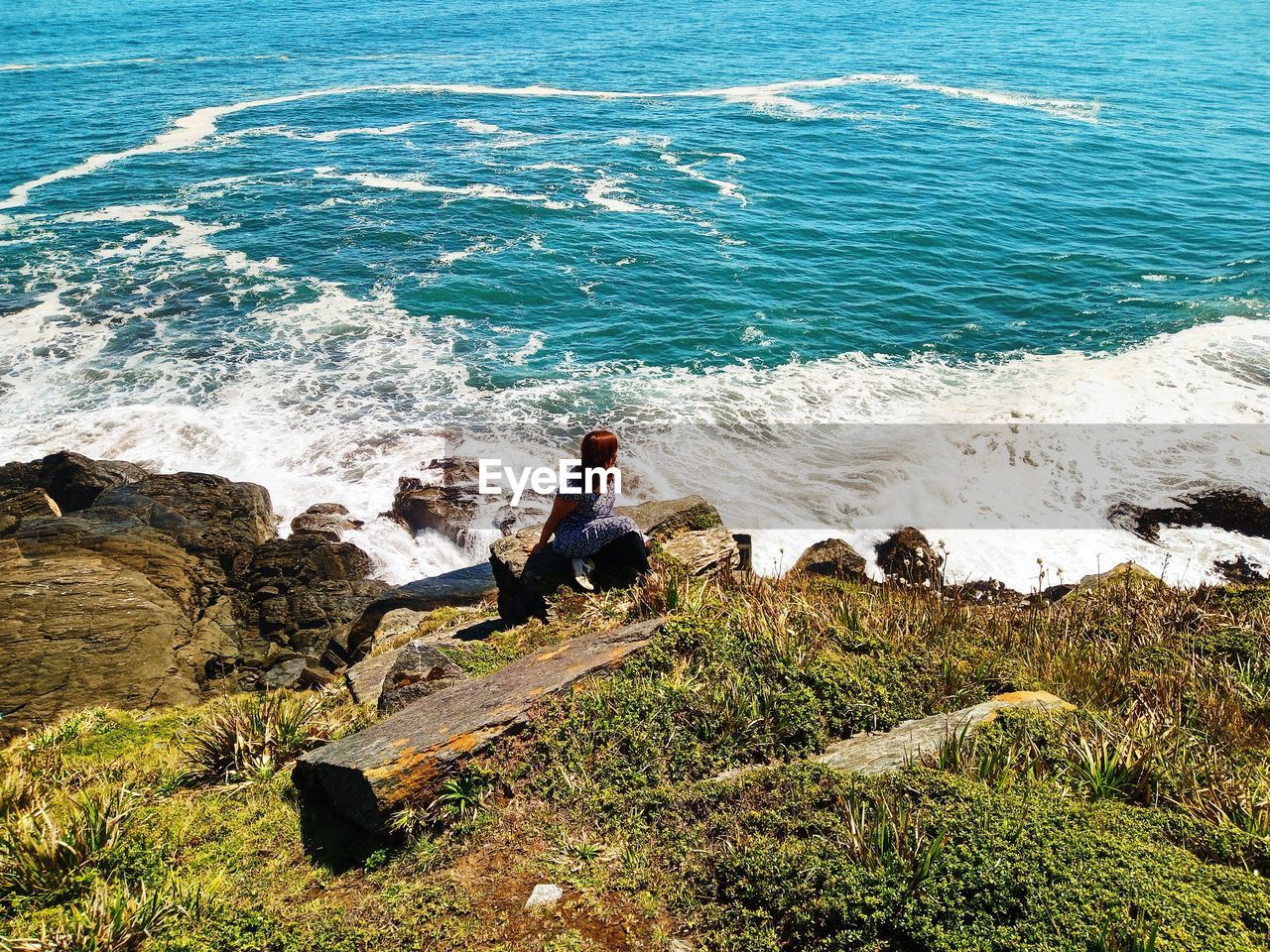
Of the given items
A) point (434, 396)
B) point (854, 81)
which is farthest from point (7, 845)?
point (854, 81)

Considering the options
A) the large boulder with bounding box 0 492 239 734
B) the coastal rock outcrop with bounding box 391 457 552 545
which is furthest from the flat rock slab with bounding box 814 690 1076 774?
the coastal rock outcrop with bounding box 391 457 552 545

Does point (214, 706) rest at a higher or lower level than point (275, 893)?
lower

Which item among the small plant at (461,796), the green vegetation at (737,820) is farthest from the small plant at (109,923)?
the small plant at (461,796)

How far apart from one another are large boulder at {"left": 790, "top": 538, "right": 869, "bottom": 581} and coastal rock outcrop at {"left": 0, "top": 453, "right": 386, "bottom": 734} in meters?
7.67

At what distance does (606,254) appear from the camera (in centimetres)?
2933

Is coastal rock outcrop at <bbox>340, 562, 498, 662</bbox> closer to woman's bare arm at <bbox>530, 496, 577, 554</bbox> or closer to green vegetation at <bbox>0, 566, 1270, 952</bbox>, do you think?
woman's bare arm at <bbox>530, 496, 577, 554</bbox>

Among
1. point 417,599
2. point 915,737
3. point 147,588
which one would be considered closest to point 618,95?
point 417,599

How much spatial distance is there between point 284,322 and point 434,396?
6603 millimetres

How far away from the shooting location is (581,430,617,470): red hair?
929cm

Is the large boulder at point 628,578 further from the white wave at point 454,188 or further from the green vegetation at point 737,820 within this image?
the white wave at point 454,188

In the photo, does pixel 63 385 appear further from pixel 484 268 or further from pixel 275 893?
pixel 275 893

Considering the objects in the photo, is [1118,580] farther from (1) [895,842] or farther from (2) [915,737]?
(1) [895,842]

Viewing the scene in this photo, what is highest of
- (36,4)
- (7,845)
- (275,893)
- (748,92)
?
(36,4)

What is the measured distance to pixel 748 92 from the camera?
51031mm
